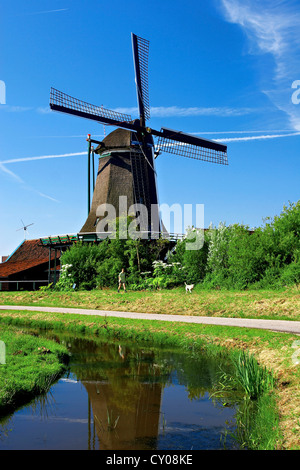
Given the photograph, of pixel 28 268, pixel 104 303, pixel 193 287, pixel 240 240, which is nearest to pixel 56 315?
pixel 104 303

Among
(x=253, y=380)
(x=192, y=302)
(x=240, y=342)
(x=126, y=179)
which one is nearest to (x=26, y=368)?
(x=253, y=380)

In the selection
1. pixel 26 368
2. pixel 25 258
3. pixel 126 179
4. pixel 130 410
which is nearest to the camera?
pixel 130 410

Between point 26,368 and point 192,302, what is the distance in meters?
9.80

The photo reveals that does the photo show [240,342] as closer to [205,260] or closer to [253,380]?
[253,380]

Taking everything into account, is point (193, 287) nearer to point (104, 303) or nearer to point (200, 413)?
point (104, 303)

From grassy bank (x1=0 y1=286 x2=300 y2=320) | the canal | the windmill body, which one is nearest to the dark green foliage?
grassy bank (x1=0 y1=286 x2=300 y2=320)

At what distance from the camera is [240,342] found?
1032cm

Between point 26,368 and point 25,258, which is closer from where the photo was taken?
point 26,368

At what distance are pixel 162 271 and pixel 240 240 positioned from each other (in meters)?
4.95

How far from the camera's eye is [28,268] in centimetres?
3294

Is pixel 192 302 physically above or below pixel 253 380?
above

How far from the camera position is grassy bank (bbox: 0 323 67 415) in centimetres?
702

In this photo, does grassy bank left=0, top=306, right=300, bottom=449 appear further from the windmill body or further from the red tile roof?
the red tile roof

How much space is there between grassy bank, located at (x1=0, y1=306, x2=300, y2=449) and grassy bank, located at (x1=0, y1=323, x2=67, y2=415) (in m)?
3.02
